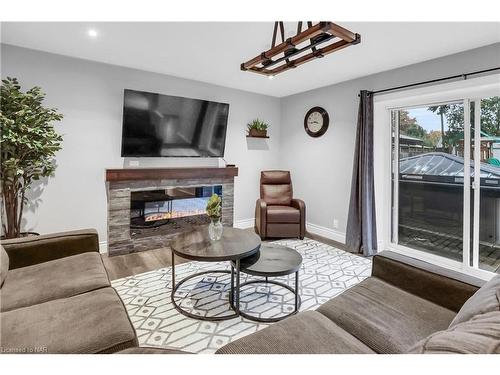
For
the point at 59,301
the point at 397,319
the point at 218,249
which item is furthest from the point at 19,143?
the point at 397,319

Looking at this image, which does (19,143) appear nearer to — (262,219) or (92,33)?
(92,33)

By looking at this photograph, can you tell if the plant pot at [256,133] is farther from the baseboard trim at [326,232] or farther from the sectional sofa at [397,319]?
the sectional sofa at [397,319]

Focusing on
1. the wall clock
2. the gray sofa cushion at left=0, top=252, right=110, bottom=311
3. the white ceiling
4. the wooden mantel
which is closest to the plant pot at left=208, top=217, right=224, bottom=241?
the gray sofa cushion at left=0, top=252, right=110, bottom=311

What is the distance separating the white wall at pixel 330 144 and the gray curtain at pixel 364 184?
27 cm

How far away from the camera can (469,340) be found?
0.68m

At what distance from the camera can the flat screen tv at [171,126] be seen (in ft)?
11.6

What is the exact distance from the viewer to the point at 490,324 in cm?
76

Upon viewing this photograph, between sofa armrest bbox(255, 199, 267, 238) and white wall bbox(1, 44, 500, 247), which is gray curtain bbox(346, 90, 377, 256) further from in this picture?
sofa armrest bbox(255, 199, 267, 238)

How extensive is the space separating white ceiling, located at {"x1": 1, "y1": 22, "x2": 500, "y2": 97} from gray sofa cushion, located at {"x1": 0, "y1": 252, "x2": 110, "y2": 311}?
199 centimetres

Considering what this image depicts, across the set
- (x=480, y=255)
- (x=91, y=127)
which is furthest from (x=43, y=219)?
(x=480, y=255)
